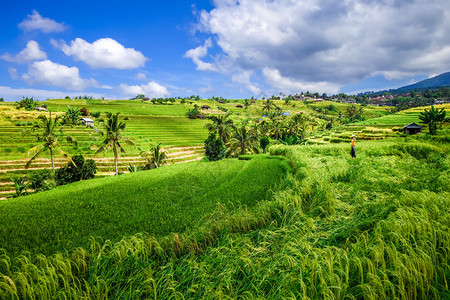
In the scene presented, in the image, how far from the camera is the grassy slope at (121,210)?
22.2 feet

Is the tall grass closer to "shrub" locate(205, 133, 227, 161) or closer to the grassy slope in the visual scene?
the grassy slope

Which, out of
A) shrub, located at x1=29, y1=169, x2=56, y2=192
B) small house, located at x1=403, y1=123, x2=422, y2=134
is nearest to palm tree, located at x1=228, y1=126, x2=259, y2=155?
shrub, located at x1=29, y1=169, x2=56, y2=192

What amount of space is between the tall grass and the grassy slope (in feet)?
4.01

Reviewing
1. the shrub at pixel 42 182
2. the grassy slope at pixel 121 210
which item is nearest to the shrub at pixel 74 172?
the shrub at pixel 42 182

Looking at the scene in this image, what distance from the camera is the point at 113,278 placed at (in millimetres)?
3984

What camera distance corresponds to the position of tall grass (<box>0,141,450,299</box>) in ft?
10.3

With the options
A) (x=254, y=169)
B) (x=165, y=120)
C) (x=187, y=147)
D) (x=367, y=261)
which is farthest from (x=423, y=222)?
(x=165, y=120)

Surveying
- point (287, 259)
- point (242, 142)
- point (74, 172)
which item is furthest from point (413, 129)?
point (74, 172)

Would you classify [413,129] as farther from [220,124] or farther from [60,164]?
[60,164]

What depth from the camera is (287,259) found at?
3.86m

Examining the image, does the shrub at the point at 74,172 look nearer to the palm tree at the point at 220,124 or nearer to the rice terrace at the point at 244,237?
the rice terrace at the point at 244,237

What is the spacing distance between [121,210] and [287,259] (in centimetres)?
772

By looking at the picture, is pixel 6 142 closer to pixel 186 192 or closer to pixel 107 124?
pixel 107 124

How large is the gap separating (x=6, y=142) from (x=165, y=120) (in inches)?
1598
